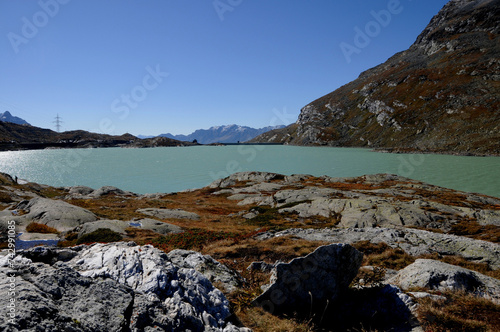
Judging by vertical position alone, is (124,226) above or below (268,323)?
below

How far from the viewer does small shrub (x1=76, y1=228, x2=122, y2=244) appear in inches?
901

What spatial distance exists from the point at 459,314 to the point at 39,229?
34.3 m

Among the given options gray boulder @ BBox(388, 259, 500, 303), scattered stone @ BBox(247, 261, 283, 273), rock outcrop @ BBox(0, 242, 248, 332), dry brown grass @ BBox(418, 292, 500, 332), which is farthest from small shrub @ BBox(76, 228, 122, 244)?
dry brown grass @ BBox(418, 292, 500, 332)

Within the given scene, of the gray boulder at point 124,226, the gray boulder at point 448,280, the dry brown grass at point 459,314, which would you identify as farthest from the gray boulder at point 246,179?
the dry brown grass at point 459,314

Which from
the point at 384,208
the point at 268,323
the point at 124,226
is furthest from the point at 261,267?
the point at 384,208

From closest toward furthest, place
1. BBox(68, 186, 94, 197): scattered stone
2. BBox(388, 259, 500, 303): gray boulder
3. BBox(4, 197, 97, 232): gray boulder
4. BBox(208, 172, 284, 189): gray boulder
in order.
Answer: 1. BBox(388, 259, 500, 303): gray boulder
2. BBox(4, 197, 97, 232): gray boulder
3. BBox(68, 186, 94, 197): scattered stone
4. BBox(208, 172, 284, 189): gray boulder

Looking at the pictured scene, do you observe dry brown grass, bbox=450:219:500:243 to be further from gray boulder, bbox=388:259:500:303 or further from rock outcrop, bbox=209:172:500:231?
gray boulder, bbox=388:259:500:303

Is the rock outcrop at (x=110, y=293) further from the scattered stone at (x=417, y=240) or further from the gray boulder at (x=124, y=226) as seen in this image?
the gray boulder at (x=124, y=226)

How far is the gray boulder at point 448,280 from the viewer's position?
35.3 feet

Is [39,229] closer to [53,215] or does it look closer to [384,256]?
[53,215]

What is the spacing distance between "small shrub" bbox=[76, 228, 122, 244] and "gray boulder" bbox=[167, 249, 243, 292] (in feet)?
45.1

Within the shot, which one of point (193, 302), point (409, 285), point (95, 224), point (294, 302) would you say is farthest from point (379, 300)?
point (95, 224)

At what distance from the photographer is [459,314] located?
8672 mm

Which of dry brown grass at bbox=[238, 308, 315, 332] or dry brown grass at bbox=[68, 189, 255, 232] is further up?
dry brown grass at bbox=[238, 308, 315, 332]
